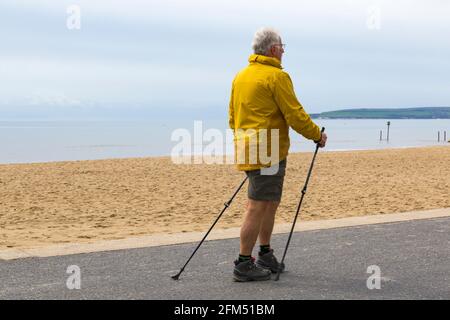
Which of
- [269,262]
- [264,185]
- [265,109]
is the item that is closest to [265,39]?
[265,109]

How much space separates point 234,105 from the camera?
16.0 feet

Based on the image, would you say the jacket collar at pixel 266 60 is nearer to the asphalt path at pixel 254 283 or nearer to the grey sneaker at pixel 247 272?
the grey sneaker at pixel 247 272

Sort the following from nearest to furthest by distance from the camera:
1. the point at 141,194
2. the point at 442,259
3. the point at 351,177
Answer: the point at 442,259 → the point at 141,194 → the point at 351,177

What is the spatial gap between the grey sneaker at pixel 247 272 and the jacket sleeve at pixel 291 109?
3.50 feet

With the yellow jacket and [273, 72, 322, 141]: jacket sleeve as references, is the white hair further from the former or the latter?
[273, 72, 322, 141]: jacket sleeve

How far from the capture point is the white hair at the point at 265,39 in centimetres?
470

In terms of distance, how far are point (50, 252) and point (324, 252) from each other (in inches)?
100

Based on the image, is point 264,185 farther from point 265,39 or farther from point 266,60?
point 265,39

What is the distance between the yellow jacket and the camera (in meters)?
4.58

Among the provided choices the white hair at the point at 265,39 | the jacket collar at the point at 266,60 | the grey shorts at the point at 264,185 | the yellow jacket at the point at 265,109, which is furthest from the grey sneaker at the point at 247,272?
the white hair at the point at 265,39

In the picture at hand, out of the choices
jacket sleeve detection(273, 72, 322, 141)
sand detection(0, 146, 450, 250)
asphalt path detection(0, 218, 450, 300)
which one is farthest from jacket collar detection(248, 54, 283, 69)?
sand detection(0, 146, 450, 250)

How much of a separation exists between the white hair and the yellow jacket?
0.18 feet
